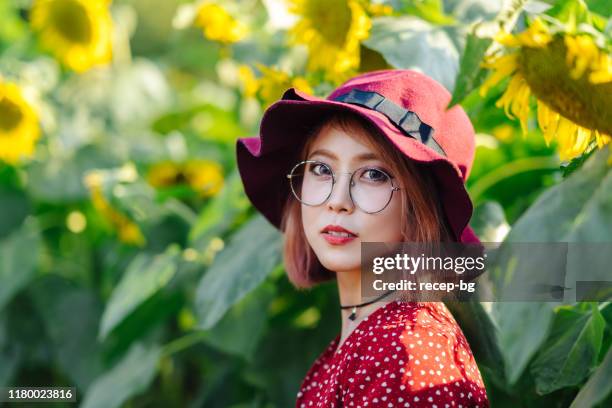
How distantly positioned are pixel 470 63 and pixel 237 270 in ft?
1.96

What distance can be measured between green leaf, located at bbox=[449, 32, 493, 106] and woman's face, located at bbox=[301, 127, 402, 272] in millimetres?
149

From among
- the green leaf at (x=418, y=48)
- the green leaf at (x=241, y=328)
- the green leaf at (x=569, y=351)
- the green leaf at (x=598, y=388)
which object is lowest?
the green leaf at (x=598, y=388)

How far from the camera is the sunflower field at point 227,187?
3.31 feet

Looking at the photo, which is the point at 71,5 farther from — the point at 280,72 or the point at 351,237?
the point at 351,237

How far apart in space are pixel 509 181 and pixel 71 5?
1.25 meters

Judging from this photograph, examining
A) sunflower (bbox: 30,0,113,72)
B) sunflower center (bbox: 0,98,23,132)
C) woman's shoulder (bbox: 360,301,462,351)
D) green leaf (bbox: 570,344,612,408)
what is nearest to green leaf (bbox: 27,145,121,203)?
sunflower center (bbox: 0,98,23,132)

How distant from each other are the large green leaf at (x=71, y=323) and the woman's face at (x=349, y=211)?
3.62 ft

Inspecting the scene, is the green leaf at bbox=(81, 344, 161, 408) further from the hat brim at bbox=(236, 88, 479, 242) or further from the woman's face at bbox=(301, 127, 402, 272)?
the woman's face at bbox=(301, 127, 402, 272)

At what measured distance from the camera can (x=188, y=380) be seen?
2.28 m

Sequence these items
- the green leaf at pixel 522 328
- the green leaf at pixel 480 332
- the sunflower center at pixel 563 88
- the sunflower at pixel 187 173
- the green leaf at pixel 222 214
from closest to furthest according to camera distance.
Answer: the green leaf at pixel 522 328, the sunflower center at pixel 563 88, the green leaf at pixel 480 332, the green leaf at pixel 222 214, the sunflower at pixel 187 173

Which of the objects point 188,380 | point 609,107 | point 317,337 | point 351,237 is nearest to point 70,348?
point 188,380

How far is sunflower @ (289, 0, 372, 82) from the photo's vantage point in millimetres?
1484

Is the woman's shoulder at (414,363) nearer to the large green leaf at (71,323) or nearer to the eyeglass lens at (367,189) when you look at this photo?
the eyeglass lens at (367,189)

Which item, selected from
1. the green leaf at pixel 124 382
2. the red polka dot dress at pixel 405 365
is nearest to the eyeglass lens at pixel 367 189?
the red polka dot dress at pixel 405 365
